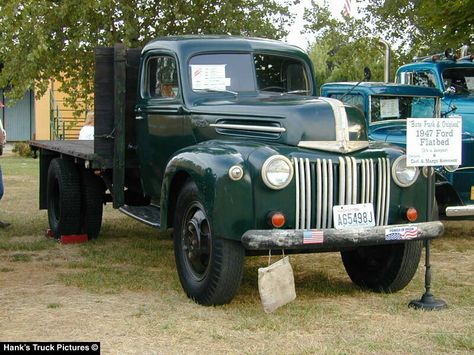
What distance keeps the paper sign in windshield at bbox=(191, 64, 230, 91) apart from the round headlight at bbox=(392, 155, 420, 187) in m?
1.63

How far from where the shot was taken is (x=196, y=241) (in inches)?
210

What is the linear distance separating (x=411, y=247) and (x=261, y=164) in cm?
148

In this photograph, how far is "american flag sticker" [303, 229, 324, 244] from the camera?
4.85m

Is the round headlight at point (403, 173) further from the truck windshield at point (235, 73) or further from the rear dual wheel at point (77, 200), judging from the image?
the rear dual wheel at point (77, 200)

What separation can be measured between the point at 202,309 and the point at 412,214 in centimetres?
164

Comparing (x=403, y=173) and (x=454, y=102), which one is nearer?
(x=403, y=173)

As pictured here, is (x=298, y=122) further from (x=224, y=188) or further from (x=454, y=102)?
(x=454, y=102)

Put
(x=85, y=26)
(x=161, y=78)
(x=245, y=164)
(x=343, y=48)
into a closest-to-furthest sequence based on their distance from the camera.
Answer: (x=245, y=164)
(x=161, y=78)
(x=85, y=26)
(x=343, y=48)

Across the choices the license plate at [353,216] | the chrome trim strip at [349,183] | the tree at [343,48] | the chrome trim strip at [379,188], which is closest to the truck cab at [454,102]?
the chrome trim strip at [379,188]

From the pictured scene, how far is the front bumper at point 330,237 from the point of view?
4.81 meters

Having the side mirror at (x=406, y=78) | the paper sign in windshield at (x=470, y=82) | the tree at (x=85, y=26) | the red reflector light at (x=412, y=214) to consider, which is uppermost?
Answer: the tree at (x=85, y=26)

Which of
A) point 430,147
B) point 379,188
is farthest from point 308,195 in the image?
point 430,147

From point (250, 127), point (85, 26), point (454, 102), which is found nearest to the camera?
point (250, 127)

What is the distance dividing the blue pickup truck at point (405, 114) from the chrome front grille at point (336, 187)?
9.04 feet
